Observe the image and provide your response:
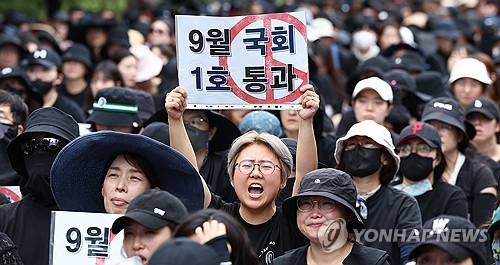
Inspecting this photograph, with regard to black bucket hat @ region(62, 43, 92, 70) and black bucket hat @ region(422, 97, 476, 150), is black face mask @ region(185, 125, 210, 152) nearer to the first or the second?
black bucket hat @ region(422, 97, 476, 150)

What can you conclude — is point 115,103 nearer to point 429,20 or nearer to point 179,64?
point 179,64

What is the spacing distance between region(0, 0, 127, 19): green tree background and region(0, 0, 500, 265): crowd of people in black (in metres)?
9.37

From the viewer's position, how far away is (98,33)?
17812 millimetres

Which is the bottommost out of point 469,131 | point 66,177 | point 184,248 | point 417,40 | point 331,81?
point 184,248

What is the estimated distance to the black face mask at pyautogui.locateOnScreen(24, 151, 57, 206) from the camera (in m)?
A: 7.34

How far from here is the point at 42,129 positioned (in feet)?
24.6

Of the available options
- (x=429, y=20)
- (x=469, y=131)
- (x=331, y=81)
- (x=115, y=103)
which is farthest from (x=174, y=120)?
(x=429, y=20)

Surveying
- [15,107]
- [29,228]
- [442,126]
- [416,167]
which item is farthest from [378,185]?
[15,107]

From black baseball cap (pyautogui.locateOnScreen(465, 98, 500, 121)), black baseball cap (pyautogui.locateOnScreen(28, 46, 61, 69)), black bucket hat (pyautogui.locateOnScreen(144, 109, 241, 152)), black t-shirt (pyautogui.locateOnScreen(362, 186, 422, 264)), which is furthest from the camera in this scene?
black baseball cap (pyautogui.locateOnScreen(28, 46, 61, 69))

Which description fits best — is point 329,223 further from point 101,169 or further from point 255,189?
point 101,169

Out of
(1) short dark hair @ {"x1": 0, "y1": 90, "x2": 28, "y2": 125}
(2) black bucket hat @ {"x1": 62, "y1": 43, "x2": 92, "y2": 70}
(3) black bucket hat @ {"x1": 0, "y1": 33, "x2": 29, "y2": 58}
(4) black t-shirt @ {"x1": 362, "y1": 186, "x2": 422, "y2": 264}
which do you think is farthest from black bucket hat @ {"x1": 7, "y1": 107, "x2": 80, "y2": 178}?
(3) black bucket hat @ {"x1": 0, "y1": 33, "x2": 29, "y2": 58}

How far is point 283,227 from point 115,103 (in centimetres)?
292

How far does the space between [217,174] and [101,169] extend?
6.85 feet

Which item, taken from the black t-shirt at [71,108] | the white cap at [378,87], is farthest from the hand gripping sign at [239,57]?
the black t-shirt at [71,108]
